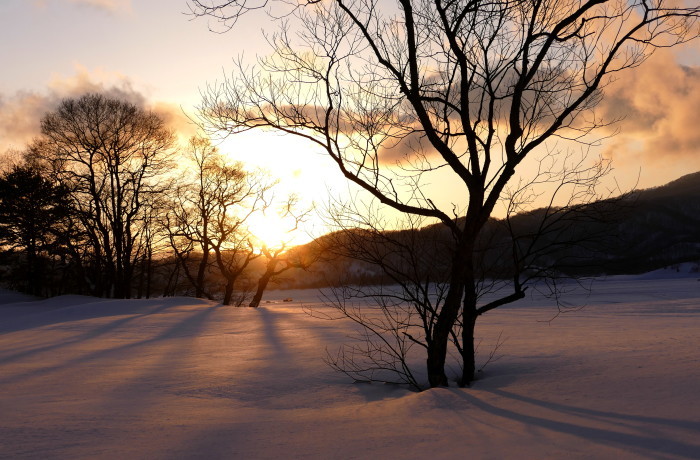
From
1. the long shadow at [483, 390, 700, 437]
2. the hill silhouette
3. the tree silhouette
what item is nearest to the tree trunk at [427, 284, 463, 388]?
the hill silhouette

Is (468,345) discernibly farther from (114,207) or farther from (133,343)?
(114,207)

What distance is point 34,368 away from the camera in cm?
864

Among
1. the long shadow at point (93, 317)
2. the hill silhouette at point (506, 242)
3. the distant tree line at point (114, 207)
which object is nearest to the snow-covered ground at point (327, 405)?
the long shadow at point (93, 317)

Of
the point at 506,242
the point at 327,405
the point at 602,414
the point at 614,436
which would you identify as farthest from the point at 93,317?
the point at 614,436

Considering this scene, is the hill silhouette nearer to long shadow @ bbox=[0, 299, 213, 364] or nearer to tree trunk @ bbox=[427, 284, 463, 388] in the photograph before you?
tree trunk @ bbox=[427, 284, 463, 388]

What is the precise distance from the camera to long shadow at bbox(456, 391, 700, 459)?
3.71 metres

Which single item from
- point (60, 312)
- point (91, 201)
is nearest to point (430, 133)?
point (60, 312)

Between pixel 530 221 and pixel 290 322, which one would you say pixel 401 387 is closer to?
pixel 530 221

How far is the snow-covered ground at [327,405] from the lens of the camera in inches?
163

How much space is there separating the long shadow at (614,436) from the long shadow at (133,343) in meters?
6.84

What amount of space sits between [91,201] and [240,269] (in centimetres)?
924

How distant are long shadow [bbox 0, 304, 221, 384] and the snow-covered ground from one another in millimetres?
77

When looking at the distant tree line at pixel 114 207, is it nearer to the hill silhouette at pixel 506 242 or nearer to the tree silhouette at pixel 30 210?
the tree silhouette at pixel 30 210

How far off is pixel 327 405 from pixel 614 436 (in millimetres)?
3208
